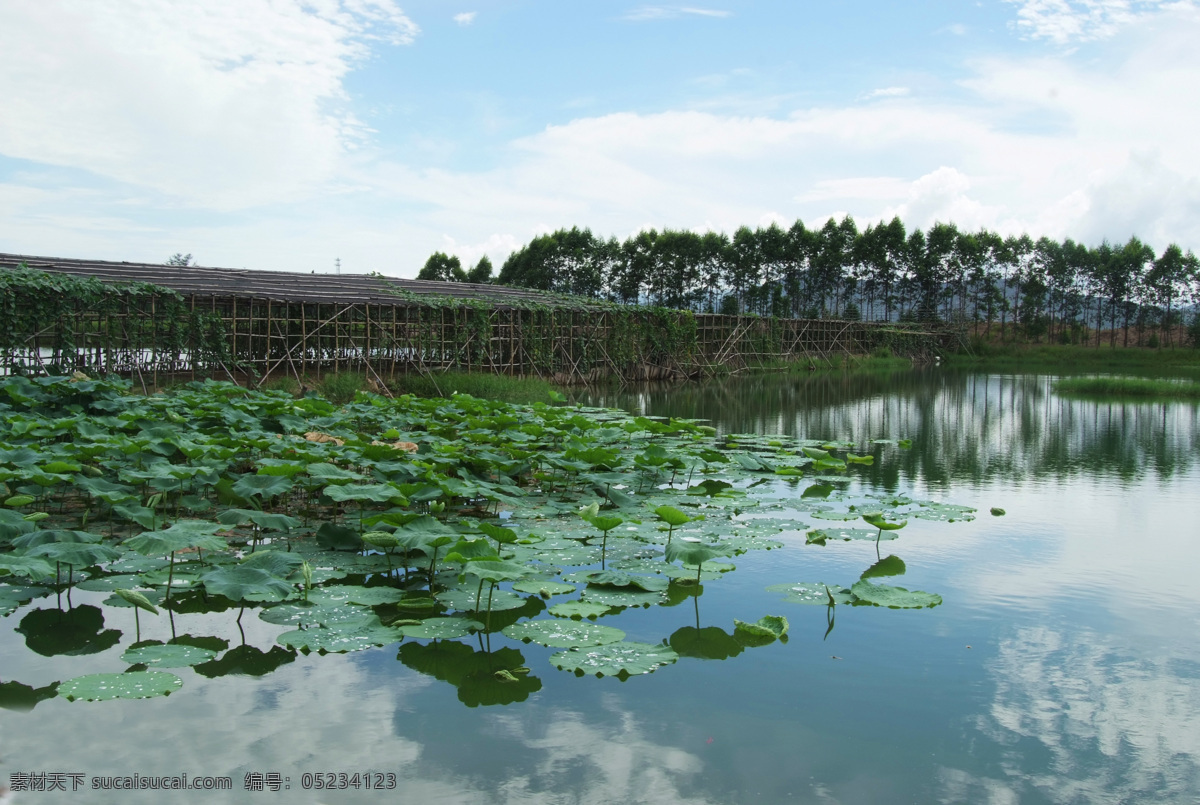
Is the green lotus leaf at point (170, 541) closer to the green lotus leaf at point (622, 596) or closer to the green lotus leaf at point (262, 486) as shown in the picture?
the green lotus leaf at point (262, 486)

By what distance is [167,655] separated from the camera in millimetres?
3375

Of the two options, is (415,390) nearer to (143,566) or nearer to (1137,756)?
(143,566)

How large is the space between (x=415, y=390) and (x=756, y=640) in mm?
14033

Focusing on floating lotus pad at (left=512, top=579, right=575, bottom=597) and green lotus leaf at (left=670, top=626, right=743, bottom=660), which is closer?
green lotus leaf at (left=670, top=626, right=743, bottom=660)

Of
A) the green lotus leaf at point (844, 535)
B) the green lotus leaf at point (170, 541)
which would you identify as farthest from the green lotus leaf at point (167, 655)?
the green lotus leaf at point (844, 535)

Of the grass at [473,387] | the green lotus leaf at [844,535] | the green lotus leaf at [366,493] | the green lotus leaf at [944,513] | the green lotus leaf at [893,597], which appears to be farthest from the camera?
the grass at [473,387]

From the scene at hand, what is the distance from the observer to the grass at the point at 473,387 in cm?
1591

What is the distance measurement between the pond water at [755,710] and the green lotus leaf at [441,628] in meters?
0.11

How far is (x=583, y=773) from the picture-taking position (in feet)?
9.12

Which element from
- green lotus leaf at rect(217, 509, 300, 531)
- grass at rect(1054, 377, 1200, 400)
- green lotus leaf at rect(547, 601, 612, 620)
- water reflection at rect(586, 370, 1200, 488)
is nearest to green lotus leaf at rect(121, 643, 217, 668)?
green lotus leaf at rect(217, 509, 300, 531)

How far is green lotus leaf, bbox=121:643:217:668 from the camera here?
3305 mm

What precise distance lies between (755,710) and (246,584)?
227 cm

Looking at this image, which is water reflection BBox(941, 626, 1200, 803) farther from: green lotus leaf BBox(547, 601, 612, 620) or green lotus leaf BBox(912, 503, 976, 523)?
green lotus leaf BBox(912, 503, 976, 523)

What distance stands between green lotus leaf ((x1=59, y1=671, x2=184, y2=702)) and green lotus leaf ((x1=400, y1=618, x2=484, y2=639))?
905 mm
